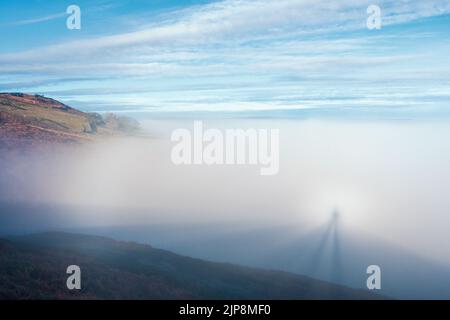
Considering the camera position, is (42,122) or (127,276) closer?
(127,276)

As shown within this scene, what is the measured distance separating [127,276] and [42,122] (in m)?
7.44

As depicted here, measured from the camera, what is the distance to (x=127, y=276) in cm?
1235

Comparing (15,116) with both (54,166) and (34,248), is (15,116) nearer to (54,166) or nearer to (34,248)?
(54,166)

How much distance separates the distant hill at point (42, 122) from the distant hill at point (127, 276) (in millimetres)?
3693

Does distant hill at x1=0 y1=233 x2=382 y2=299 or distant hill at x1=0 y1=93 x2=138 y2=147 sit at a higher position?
distant hill at x1=0 y1=93 x2=138 y2=147

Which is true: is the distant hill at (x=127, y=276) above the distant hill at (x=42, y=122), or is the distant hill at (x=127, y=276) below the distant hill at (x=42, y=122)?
below

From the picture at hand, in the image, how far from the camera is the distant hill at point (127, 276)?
1078 centimetres

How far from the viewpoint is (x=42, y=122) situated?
1664cm

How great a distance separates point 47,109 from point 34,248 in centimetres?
457

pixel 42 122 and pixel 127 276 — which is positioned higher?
pixel 42 122

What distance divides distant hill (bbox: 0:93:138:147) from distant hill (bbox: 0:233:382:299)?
3.69 m

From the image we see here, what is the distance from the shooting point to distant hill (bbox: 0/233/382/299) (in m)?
10.8

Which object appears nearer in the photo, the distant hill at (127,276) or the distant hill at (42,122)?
the distant hill at (127,276)

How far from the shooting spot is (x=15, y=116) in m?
15.6
